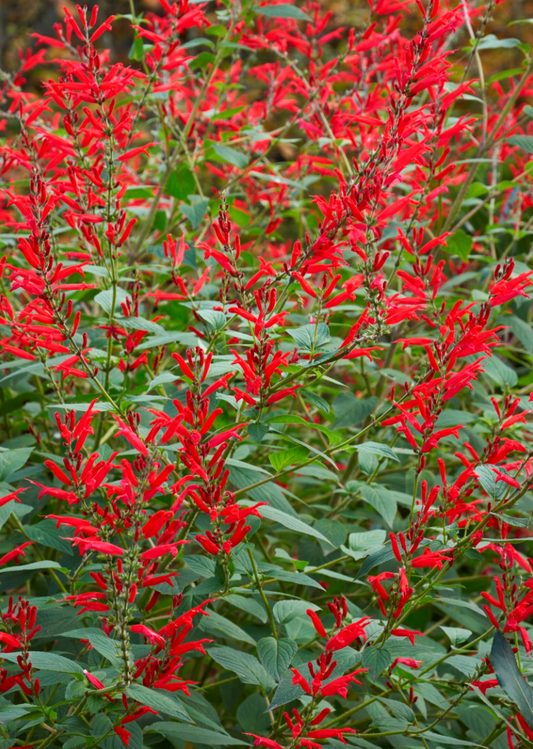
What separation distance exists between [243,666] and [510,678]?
54cm

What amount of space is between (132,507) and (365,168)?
837 millimetres

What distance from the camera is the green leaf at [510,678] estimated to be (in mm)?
1383

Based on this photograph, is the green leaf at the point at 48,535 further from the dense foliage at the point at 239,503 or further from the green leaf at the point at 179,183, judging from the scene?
the green leaf at the point at 179,183

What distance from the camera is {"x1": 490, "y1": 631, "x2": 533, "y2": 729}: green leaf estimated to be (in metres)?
1.38

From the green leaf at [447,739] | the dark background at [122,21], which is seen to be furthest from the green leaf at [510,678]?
the dark background at [122,21]

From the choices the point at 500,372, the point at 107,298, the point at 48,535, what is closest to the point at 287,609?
the point at 48,535

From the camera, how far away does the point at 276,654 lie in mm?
1467

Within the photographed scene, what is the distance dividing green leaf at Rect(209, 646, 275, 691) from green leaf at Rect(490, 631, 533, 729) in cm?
47

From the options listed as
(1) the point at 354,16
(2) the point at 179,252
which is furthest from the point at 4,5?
(2) the point at 179,252

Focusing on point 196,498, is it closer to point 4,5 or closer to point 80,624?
point 80,624

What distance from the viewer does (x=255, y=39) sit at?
9.85 ft

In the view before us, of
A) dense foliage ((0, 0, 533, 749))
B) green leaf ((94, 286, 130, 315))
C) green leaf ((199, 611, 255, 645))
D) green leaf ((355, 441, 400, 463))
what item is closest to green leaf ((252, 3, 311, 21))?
dense foliage ((0, 0, 533, 749))

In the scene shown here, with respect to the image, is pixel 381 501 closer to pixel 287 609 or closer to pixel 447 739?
pixel 287 609

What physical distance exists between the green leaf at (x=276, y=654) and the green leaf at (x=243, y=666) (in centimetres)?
6
